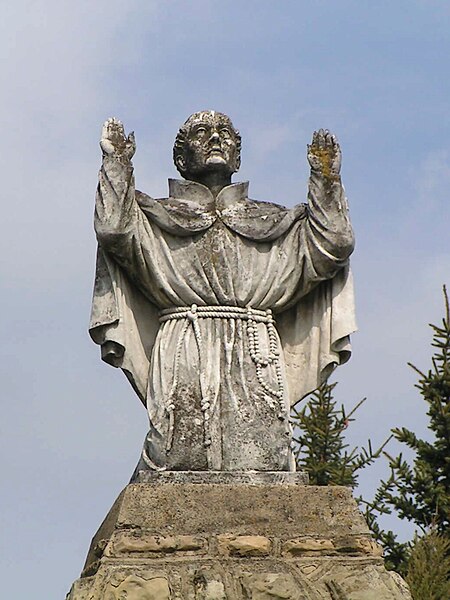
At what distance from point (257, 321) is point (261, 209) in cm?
72

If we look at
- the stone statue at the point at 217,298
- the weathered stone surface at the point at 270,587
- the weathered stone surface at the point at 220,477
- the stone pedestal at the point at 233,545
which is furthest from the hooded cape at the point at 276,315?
the weathered stone surface at the point at 270,587

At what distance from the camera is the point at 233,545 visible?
902cm

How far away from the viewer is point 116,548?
352 inches

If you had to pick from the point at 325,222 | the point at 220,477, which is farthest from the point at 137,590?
the point at 325,222

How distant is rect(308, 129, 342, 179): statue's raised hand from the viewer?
9.89m

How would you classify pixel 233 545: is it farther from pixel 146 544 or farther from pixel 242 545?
pixel 146 544

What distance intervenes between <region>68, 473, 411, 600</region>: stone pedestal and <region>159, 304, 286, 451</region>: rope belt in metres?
0.50

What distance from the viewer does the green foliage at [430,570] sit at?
565 inches

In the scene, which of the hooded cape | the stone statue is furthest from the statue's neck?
the hooded cape

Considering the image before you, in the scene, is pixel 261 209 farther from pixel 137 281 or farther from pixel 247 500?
pixel 247 500

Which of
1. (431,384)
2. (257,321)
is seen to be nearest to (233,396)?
(257,321)

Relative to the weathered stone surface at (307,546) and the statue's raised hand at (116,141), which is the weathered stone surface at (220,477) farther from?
the statue's raised hand at (116,141)

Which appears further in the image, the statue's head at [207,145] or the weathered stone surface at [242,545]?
the statue's head at [207,145]

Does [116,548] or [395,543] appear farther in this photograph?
[395,543]
